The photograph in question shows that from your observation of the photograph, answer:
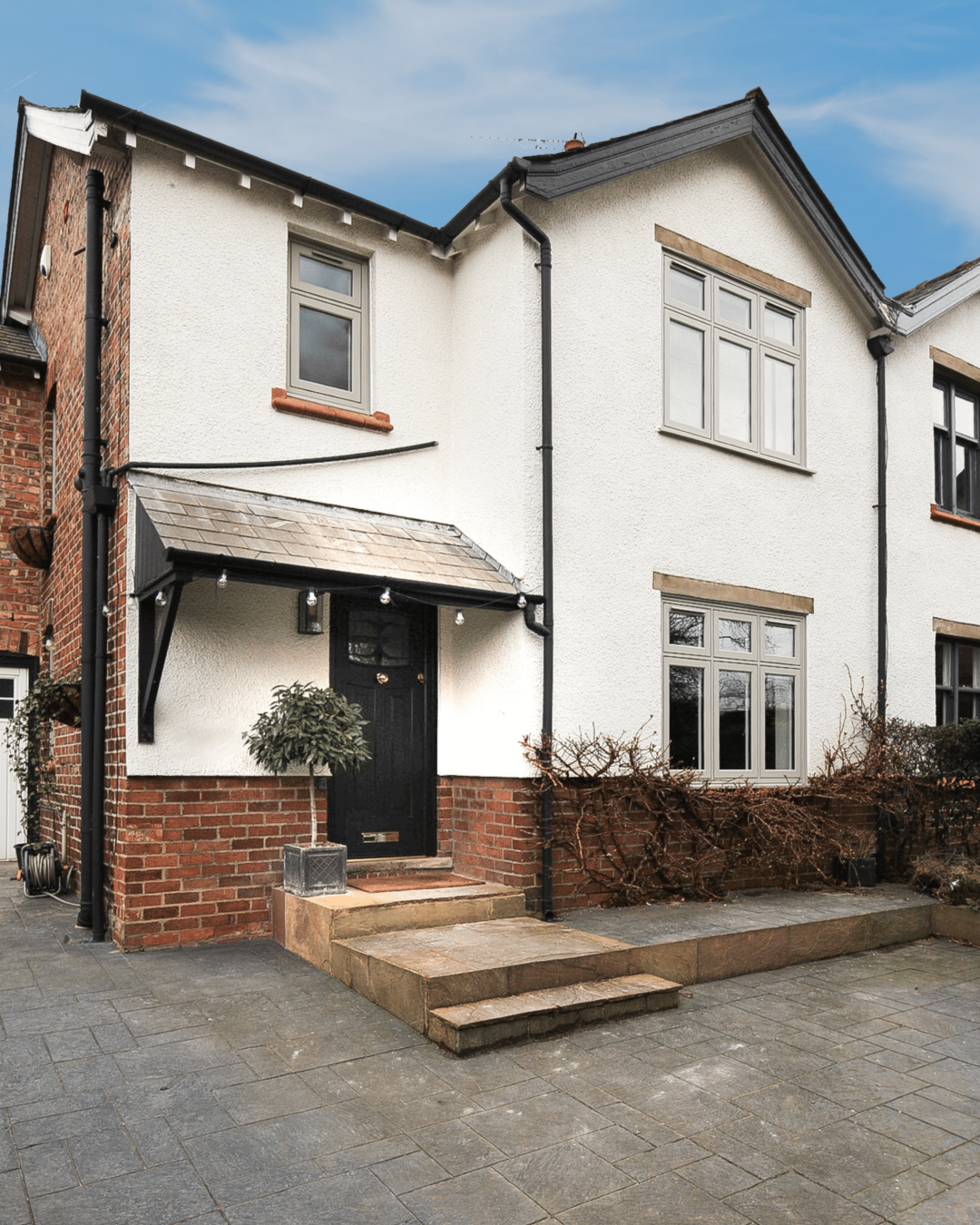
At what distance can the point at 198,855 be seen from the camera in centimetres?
623

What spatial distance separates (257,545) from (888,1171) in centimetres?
461

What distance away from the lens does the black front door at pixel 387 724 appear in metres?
7.09

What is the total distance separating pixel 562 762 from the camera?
22.7 feet

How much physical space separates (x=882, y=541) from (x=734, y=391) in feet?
7.50

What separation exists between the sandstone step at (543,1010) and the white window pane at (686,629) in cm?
313

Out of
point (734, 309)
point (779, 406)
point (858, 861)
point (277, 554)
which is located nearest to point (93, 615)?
point (277, 554)

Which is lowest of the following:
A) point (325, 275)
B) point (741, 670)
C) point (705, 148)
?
point (741, 670)

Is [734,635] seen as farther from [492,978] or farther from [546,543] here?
[492,978]

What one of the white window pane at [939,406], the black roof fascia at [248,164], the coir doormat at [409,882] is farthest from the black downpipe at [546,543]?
the white window pane at [939,406]

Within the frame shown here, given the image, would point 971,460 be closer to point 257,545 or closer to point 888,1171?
point 257,545

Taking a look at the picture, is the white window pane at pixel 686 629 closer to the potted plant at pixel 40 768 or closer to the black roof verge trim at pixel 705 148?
the black roof verge trim at pixel 705 148

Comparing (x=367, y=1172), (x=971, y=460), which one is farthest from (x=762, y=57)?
(x=367, y=1172)

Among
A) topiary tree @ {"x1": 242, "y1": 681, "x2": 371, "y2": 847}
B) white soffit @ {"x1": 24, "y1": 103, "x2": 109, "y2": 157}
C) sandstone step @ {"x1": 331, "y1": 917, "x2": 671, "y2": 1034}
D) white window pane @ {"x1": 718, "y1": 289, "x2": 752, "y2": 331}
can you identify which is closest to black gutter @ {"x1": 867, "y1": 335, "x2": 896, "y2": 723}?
white window pane @ {"x1": 718, "y1": 289, "x2": 752, "y2": 331}

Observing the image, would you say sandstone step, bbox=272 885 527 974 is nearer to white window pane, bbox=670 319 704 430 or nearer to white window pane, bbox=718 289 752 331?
white window pane, bbox=670 319 704 430
